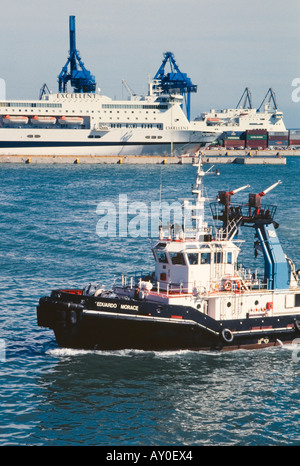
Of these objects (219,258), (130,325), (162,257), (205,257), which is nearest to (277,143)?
(219,258)

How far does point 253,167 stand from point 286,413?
113 m

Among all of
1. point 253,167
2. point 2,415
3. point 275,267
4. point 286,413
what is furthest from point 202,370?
point 253,167

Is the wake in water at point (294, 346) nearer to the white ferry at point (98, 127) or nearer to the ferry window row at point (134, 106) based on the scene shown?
the white ferry at point (98, 127)

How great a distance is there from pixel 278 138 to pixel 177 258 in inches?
6867

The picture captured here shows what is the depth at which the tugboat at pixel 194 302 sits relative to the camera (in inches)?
944

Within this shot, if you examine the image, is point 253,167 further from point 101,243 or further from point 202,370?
point 202,370

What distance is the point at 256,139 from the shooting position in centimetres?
17962

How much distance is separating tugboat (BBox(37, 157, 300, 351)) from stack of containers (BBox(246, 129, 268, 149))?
155m

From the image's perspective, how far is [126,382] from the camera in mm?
22078
